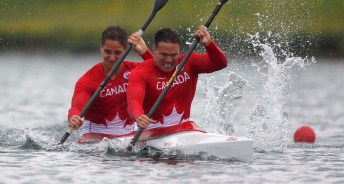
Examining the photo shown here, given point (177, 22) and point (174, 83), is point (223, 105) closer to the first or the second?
point (174, 83)

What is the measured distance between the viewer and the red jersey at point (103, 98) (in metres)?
15.5

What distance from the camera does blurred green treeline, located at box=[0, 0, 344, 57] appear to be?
39531 millimetres

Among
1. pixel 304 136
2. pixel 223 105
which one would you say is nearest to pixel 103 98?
pixel 223 105

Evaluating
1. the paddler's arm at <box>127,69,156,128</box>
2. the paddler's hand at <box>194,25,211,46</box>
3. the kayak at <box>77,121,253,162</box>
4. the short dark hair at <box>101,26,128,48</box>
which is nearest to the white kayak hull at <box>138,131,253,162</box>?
the kayak at <box>77,121,253,162</box>

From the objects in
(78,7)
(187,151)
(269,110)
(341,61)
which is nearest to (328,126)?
(269,110)

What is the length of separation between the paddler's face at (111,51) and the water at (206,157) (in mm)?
1161

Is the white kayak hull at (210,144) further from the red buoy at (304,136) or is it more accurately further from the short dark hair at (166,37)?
the red buoy at (304,136)

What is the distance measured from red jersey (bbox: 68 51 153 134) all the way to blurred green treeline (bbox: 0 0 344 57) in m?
20.8

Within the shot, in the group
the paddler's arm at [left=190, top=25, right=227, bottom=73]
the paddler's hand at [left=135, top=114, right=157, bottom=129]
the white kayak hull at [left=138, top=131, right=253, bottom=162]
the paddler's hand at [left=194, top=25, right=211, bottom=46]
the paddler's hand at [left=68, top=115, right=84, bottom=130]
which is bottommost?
the white kayak hull at [left=138, top=131, right=253, bottom=162]

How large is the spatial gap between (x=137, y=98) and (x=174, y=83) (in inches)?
29.8

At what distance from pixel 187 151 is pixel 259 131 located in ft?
10.3

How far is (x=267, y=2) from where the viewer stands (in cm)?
3881

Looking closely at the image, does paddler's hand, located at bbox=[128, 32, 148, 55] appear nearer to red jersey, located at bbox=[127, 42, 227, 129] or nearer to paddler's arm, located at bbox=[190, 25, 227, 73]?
red jersey, located at bbox=[127, 42, 227, 129]

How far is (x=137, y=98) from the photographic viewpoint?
1452 centimetres
